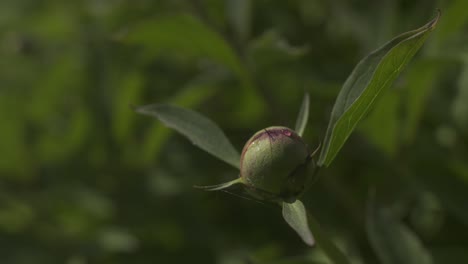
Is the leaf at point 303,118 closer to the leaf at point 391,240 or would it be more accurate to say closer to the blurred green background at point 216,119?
the leaf at point 391,240

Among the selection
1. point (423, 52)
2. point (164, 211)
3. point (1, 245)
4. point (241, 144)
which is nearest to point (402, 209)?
point (423, 52)

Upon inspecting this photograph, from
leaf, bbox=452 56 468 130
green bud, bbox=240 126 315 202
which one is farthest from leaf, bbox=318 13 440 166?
leaf, bbox=452 56 468 130

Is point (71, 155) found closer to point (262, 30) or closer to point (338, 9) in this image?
point (262, 30)

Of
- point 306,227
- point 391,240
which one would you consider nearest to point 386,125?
point 391,240

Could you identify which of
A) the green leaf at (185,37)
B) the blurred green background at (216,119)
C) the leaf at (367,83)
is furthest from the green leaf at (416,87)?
the leaf at (367,83)

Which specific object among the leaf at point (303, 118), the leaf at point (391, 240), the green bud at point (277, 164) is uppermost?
the leaf at point (303, 118)

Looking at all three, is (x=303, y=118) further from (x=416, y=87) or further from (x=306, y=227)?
(x=416, y=87)

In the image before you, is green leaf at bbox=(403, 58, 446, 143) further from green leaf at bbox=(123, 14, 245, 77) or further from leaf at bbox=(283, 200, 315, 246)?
leaf at bbox=(283, 200, 315, 246)

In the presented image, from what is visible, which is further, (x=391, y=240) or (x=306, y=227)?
(x=391, y=240)
